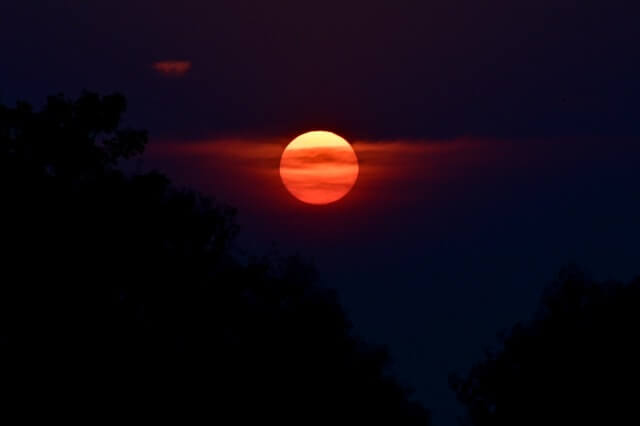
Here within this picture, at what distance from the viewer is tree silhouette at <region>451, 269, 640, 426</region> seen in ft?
164

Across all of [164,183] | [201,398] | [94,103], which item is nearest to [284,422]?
[201,398]

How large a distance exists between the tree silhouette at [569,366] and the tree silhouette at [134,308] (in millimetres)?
5899

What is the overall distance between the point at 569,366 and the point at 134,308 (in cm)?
1484

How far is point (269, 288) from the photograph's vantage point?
60312 millimetres

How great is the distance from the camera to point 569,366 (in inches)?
2031

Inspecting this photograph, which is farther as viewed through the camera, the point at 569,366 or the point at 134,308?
the point at 569,366

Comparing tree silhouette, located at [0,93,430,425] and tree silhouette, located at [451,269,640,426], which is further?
tree silhouette, located at [451,269,640,426]

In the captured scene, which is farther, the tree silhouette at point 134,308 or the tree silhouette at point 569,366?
the tree silhouette at point 569,366

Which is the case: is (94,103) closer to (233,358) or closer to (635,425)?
(233,358)

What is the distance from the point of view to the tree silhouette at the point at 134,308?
4191cm

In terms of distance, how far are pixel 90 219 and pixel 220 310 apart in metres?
9.81

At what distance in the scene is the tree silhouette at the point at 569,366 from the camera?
49906 mm

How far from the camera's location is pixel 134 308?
Answer: 46.9 m

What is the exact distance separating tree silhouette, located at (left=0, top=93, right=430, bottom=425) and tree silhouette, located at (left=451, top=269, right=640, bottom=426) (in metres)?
5.90
